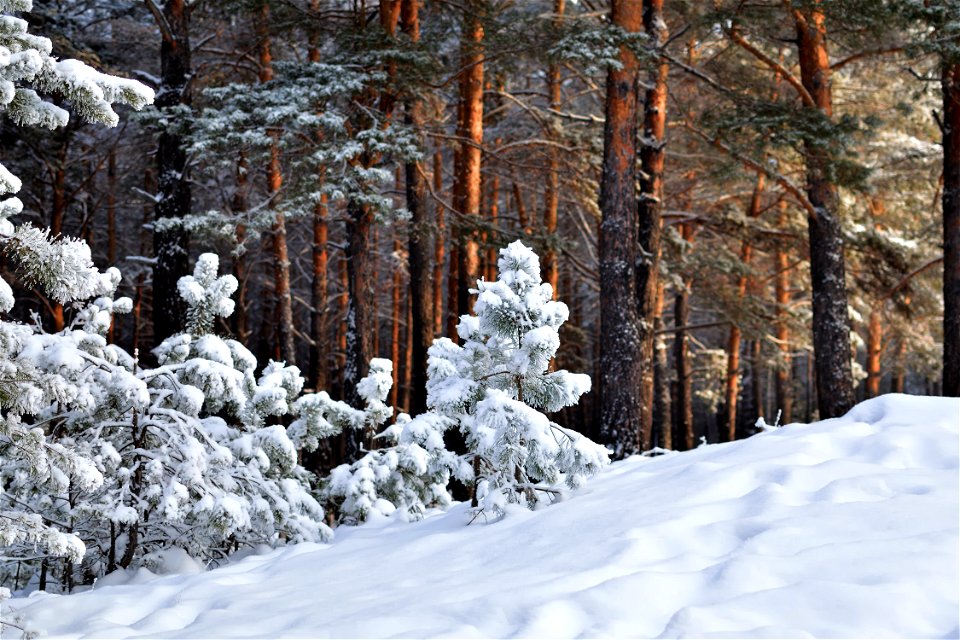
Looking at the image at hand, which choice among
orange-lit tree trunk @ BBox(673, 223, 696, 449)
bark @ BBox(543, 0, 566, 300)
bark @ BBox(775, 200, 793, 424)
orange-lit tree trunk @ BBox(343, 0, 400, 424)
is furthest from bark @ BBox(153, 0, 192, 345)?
orange-lit tree trunk @ BBox(673, 223, 696, 449)

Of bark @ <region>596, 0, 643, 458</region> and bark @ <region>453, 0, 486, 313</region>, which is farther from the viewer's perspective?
bark @ <region>453, 0, 486, 313</region>

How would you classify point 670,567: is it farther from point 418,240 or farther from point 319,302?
point 319,302

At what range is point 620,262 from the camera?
33.9 ft

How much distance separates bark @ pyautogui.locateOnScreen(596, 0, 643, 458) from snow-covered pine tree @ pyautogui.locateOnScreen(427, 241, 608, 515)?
166 inches

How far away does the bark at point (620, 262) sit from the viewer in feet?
33.4

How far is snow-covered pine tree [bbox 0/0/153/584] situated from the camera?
390 cm

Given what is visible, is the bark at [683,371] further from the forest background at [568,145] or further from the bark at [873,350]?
the bark at [873,350]

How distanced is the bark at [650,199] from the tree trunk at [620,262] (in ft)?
7.89

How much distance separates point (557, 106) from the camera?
1564 cm

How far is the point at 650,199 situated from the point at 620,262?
11.0 ft

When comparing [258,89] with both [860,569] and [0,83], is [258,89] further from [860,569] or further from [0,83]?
[860,569]

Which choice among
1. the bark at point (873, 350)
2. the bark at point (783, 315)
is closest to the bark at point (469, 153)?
the bark at point (783, 315)

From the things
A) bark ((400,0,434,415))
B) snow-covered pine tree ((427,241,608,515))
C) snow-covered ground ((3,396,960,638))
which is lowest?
snow-covered ground ((3,396,960,638))

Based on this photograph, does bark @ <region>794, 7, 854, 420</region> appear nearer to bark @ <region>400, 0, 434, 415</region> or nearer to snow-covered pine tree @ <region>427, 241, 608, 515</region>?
bark @ <region>400, 0, 434, 415</region>
